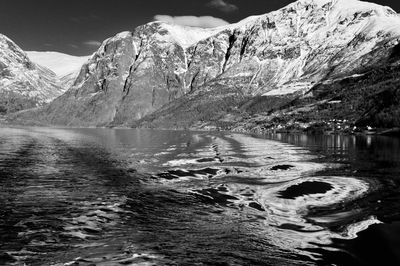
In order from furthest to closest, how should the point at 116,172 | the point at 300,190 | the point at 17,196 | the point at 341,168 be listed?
the point at 341,168 < the point at 116,172 < the point at 300,190 < the point at 17,196

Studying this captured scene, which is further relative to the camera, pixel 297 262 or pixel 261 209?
pixel 261 209

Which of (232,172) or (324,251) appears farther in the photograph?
(232,172)

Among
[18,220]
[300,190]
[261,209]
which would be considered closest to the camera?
[18,220]

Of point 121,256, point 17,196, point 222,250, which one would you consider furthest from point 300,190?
point 17,196

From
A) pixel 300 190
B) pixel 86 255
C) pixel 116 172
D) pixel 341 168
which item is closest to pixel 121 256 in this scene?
pixel 86 255

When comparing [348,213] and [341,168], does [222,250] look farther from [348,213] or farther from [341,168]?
[341,168]

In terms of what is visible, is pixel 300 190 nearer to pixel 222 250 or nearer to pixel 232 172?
pixel 232 172

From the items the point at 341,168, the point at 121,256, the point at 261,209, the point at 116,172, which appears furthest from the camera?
the point at 341,168

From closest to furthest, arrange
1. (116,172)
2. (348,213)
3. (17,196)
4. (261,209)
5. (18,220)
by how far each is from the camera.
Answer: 1. (18,220)
2. (348,213)
3. (261,209)
4. (17,196)
5. (116,172)
